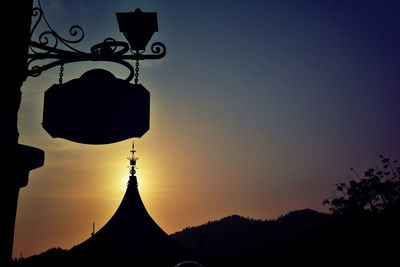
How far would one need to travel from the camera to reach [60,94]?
248 centimetres

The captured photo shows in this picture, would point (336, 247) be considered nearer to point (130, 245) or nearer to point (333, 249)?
point (333, 249)

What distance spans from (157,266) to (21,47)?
38.8ft

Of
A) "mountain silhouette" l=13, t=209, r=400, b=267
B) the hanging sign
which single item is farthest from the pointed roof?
the hanging sign

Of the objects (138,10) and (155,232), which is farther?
(155,232)

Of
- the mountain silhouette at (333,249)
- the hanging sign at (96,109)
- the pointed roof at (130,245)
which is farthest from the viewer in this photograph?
the mountain silhouette at (333,249)

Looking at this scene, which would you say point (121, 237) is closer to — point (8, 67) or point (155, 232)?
point (155, 232)

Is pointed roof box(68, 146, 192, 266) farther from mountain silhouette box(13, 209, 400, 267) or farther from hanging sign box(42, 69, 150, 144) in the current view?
hanging sign box(42, 69, 150, 144)

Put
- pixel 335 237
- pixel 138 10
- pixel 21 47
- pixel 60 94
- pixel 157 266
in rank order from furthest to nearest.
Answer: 1. pixel 335 237
2. pixel 157 266
3. pixel 138 10
4. pixel 60 94
5. pixel 21 47

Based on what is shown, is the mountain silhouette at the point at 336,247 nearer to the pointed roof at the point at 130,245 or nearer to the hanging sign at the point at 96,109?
the pointed roof at the point at 130,245

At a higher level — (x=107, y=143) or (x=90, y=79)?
Answer: (x=90, y=79)

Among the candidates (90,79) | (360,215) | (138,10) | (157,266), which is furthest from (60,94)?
(360,215)

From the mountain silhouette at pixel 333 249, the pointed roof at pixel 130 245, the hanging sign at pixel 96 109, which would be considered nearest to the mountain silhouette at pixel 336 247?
the mountain silhouette at pixel 333 249

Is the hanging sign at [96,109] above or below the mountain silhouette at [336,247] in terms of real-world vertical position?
below

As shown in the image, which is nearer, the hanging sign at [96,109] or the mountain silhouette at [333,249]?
the hanging sign at [96,109]
